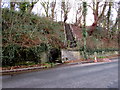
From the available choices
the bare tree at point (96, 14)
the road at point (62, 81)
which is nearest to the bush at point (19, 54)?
the road at point (62, 81)

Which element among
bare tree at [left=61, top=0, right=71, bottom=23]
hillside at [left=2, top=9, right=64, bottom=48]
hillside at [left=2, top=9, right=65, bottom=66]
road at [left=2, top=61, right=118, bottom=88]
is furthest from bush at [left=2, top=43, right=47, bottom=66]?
bare tree at [left=61, top=0, right=71, bottom=23]

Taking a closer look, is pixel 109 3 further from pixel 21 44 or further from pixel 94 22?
pixel 21 44

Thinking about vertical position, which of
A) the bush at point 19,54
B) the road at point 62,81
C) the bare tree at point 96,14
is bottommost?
the road at point 62,81

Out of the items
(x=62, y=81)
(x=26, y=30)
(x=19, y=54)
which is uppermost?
(x=26, y=30)

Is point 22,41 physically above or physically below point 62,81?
above

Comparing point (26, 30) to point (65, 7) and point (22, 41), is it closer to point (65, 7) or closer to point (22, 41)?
point (22, 41)

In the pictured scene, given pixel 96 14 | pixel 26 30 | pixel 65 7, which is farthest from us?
pixel 96 14

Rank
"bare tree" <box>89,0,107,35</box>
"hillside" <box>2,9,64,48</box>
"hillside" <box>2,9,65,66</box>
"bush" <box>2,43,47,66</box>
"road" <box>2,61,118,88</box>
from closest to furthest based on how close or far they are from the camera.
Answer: "road" <box>2,61,118,88</box>, "bush" <box>2,43,47,66</box>, "hillside" <box>2,9,65,66</box>, "hillside" <box>2,9,64,48</box>, "bare tree" <box>89,0,107,35</box>

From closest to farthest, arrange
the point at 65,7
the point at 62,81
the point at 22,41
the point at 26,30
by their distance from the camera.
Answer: the point at 62,81 < the point at 22,41 < the point at 26,30 < the point at 65,7

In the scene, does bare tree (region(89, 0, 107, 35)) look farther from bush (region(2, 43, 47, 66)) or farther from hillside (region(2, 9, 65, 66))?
bush (region(2, 43, 47, 66))

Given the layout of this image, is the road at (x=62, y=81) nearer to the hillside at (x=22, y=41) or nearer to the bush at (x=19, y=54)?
the bush at (x=19, y=54)

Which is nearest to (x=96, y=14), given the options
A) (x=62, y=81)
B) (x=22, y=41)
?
(x=22, y=41)

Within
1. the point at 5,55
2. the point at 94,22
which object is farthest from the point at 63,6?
the point at 5,55

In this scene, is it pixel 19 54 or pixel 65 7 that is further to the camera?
pixel 65 7
